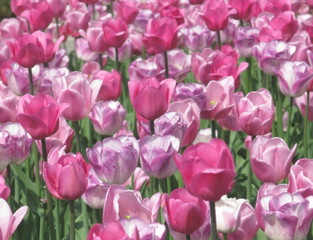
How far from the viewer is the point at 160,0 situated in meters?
5.11

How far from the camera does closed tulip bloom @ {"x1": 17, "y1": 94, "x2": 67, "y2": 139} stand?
1959 mm

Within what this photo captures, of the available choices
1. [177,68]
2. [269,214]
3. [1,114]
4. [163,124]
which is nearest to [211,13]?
[177,68]

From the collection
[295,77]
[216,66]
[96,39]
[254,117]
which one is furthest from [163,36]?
[254,117]

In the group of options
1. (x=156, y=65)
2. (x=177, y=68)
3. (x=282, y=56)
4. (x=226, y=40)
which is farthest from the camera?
(x=226, y=40)

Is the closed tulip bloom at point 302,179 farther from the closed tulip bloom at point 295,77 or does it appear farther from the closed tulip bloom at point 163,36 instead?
the closed tulip bloom at point 163,36

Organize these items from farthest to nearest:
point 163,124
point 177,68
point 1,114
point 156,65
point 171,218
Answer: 1. point 177,68
2. point 156,65
3. point 1,114
4. point 163,124
5. point 171,218

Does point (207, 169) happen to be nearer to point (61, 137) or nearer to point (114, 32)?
point (61, 137)

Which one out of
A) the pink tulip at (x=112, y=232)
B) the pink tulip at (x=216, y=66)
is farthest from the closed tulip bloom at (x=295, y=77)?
the pink tulip at (x=112, y=232)

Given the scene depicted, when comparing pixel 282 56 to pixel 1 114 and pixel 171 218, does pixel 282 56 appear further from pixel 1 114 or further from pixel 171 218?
pixel 171 218

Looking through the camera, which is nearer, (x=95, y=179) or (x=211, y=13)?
(x=95, y=179)

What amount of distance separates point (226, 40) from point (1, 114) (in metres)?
2.12

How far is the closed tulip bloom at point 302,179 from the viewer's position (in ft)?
5.26

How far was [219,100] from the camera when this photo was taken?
2410mm

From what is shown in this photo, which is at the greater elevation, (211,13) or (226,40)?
(211,13)
